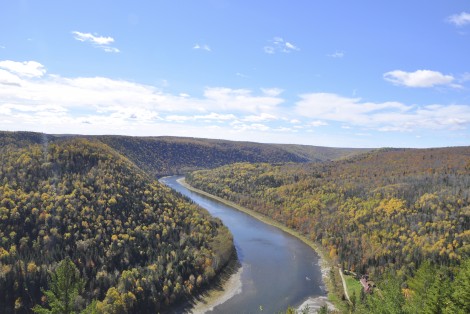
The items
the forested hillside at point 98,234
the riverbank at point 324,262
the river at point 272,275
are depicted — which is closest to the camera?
the forested hillside at point 98,234

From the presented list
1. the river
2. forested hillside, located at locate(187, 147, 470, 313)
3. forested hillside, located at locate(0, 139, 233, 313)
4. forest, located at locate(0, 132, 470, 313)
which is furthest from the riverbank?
forested hillside, located at locate(0, 139, 233, 313)

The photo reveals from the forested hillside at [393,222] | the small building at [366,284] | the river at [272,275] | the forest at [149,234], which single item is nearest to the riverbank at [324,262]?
the river at [272,275]

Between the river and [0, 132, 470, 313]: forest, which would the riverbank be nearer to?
the river

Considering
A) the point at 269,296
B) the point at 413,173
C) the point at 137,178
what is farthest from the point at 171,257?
the point at 413,173

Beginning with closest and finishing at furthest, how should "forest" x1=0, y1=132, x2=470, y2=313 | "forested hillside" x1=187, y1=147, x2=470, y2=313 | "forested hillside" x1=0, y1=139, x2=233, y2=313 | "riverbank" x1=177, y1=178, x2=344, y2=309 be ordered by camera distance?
1. "forest" x1=0, y1=132, x2=470, y2=313
2. "forested hillside" x1=0, y1=139, x2=233, y2=313
3. "riverbank" x1=177, y1=178, x2=344, y2=309
4. "forested hillside" x1=187, y1=147, x2=470, y2=313

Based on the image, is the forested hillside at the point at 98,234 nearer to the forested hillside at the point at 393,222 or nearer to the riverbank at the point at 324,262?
the riverbank at the point at 324,262

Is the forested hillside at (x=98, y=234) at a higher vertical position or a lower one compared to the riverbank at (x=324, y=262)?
higher
